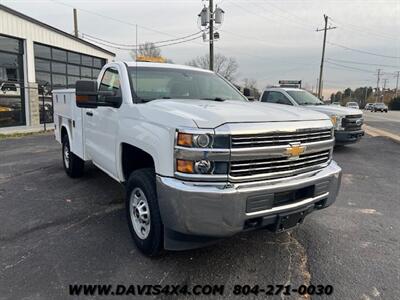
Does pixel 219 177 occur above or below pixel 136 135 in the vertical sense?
below

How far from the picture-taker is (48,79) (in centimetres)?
1647

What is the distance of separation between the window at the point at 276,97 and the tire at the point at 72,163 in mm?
6433

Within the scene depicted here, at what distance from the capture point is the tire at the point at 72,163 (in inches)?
243

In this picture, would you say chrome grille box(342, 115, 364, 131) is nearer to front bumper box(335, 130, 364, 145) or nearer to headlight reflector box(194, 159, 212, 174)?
front bumper box(335, 130, 364, 145)

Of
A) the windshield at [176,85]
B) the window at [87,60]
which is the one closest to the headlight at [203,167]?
the windshield at [176,85]

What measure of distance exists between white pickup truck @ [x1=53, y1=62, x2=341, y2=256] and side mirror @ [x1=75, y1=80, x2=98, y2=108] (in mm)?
11

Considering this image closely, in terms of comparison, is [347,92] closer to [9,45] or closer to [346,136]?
[346,136]

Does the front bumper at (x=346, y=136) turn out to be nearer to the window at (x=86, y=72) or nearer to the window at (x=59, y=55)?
the window at (x=59, y=55)

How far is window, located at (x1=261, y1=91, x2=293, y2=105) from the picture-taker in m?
10.4

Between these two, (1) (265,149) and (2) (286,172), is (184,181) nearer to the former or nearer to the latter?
(1) (265,149)

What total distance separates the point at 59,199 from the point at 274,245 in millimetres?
3277

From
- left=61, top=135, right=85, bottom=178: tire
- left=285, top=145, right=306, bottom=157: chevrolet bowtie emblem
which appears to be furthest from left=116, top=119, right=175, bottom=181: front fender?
left=61, top=135, right=85, bottom=178: tire

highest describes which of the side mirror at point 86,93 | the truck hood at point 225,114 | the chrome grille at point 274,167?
the side mirror at point 86,93

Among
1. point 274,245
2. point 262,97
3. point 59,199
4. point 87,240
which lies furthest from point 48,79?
point 274,245
